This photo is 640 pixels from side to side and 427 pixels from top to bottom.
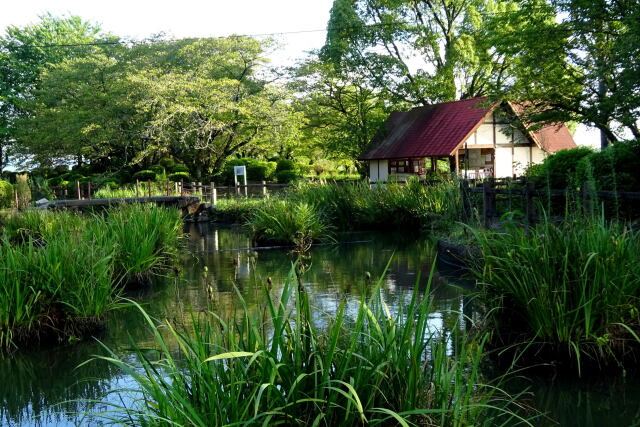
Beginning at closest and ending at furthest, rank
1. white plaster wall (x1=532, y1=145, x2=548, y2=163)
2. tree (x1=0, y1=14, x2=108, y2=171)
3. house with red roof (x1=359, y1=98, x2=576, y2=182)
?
house with red roof (x1=359, y1=98, x2=576, y2=182)
white plaster wall (x1=532, y1=145, x2=548, y2=163)
tree (x1=0, y1=14, x2=108, y2=171)

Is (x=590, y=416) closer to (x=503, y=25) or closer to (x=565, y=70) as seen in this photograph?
(x=565, y=70)

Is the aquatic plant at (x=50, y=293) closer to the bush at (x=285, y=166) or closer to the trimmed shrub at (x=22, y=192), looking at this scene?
the trimmed shrub at (x=22, y=192)

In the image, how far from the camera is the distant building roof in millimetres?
27891

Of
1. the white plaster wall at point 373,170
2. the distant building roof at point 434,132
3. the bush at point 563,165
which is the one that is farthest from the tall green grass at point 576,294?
the white plaster wall at point 373,170

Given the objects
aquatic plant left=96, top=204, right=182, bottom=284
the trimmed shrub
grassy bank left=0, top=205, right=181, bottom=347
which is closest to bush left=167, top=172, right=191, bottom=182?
the trimmed shrub

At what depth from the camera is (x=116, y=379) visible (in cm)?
548

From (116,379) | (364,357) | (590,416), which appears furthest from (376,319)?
(116,379)

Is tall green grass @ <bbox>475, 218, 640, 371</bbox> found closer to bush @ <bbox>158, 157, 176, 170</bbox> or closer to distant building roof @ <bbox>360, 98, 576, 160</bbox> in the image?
distant building roof @ <bbox>360, 98, 576, 160</bbox>

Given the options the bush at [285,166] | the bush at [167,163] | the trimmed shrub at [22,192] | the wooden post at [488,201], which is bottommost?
the wooden post at [488,201]

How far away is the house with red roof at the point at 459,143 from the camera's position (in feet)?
92.0

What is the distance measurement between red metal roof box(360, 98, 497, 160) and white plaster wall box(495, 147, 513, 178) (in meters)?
2.19

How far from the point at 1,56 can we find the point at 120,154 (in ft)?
46.3

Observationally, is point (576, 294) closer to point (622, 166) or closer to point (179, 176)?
point (622, 166)

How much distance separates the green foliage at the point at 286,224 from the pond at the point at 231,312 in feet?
2.05
